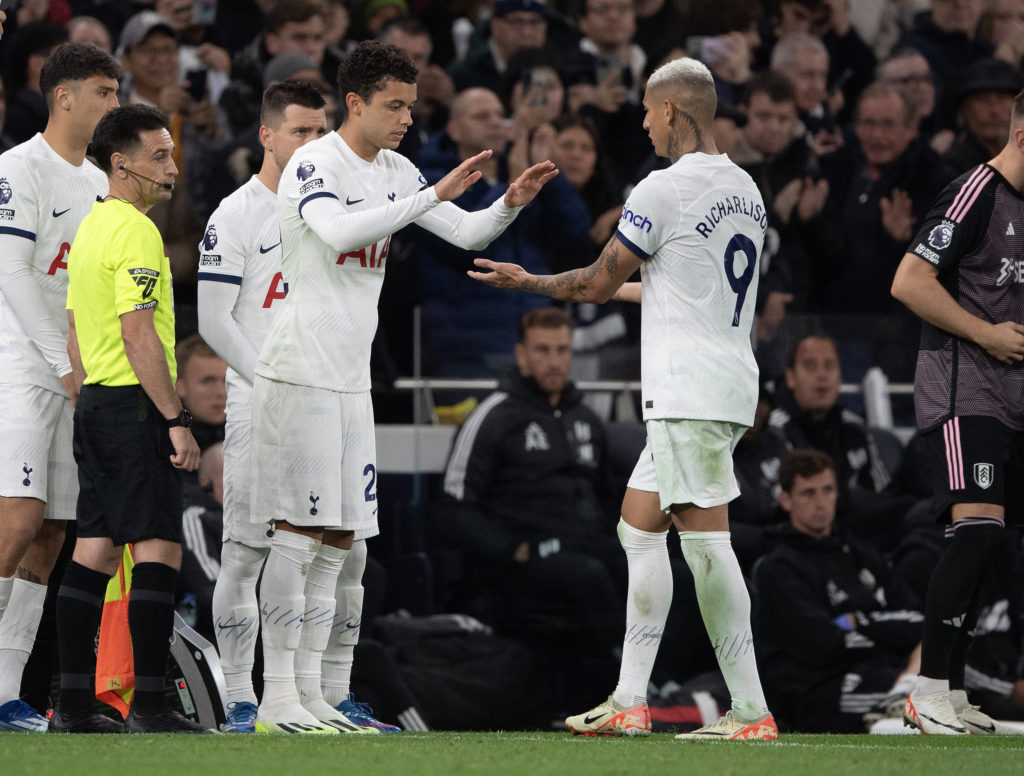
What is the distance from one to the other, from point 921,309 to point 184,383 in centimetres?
410

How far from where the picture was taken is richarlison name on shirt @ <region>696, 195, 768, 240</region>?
5758 millimetres

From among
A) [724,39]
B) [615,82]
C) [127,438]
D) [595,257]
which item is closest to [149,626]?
[127,438]

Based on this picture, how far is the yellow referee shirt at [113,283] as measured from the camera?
5715mm

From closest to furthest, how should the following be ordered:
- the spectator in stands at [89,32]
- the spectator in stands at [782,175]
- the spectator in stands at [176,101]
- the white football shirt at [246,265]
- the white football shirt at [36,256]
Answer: the white football shirt at [36,256], the white football shirt at [246,265], the spectator in stands at [176,101], the spectator in stands at [89,32], the spectator in stands at [782,175]

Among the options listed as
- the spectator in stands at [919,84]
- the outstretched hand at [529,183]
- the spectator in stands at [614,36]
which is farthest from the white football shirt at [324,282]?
the spectator in stands at [919,84]

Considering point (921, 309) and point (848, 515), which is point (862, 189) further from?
point (921, 309)

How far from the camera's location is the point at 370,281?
630 cm

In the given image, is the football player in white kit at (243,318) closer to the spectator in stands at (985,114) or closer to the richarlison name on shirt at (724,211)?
the richarlison name on shirt at (724,211)

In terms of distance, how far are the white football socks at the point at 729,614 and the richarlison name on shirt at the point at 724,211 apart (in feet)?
3.70

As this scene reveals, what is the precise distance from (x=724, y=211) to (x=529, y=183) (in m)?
0.80

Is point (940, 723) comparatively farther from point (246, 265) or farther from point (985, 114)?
point (985, 114)

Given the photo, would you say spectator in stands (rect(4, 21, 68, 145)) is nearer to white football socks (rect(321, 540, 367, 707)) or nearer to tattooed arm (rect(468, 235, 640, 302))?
white football socks (rect(321, 540, 367, 707))

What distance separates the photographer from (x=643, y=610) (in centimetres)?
582

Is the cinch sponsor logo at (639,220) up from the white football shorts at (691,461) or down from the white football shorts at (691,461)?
up
